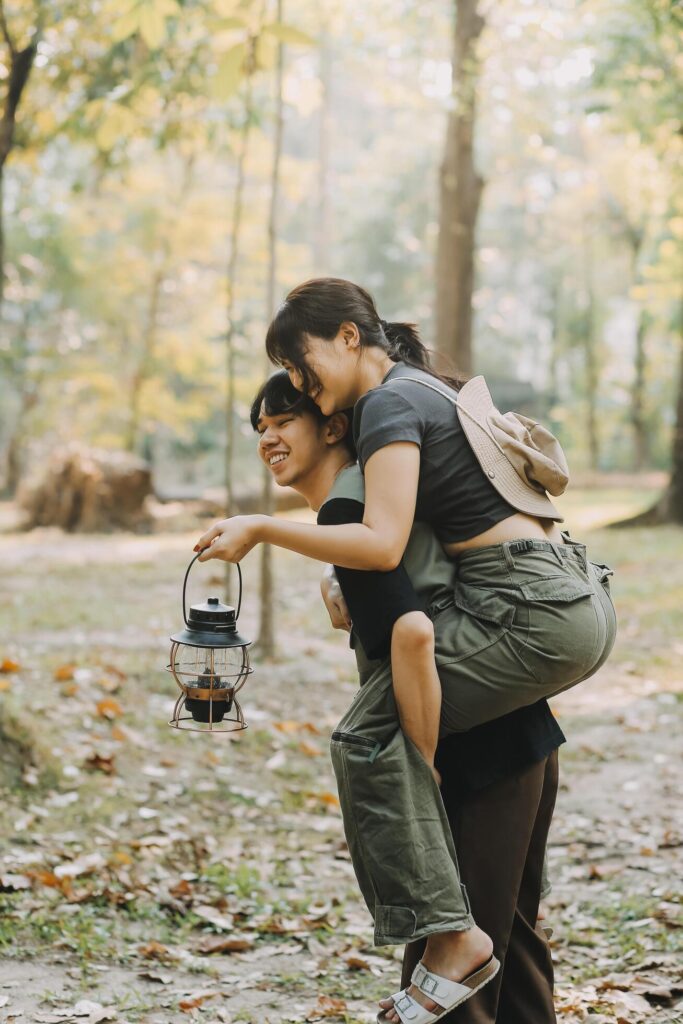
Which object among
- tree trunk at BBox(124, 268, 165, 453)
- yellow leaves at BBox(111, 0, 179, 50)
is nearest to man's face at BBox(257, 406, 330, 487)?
yellow leaves at BBox(111, 0, 179, 50)

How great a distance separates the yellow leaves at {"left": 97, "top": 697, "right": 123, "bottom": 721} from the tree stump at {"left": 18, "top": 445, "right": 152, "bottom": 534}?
10172 mm

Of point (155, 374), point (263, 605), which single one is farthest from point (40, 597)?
point (155, 374)

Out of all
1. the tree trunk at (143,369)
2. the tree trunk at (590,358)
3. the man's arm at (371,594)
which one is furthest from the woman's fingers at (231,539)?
the tree trunk at (590,358)

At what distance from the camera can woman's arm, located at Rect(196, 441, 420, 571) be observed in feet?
7.52

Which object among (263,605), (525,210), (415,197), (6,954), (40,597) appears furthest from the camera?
(525,210)

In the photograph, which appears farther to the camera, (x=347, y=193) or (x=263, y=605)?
(x=347, y=193)

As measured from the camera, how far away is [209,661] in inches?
110

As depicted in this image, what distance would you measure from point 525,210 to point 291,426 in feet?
126

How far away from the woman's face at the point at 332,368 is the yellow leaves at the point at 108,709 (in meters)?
3.68

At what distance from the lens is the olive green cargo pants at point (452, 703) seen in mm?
2383

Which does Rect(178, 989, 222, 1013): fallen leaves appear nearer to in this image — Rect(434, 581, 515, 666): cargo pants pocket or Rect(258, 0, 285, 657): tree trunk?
Rect(434, 581, 515, 666): cargo pants pocket

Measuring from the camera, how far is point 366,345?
2.61 metres

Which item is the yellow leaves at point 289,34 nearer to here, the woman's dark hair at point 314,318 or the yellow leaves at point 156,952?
the woman's dark hair at point 314,318

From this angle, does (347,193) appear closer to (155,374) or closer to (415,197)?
(415,197)
